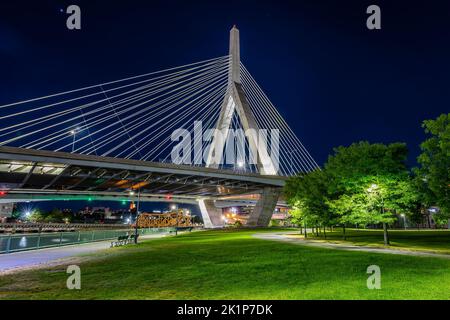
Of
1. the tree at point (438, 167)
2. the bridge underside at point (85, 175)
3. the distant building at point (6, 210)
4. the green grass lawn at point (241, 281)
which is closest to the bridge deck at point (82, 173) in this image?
the bridge underside at point (85, 175)

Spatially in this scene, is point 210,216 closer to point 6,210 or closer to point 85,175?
point 85,175

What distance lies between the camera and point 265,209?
58719 mm

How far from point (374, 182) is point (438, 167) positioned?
16.1 feet

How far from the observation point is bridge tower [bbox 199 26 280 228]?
46.4m

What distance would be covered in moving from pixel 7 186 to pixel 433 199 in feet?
197

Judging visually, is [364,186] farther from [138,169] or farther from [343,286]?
[138,169]

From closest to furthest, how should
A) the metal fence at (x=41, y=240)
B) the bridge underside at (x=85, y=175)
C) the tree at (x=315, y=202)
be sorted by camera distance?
the metal fence at (x=41, y=240)
the tree at (x=315, y=202)
the bridge underside at (x=85, y=175)

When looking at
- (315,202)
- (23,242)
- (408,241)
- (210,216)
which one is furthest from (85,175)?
(408,241)

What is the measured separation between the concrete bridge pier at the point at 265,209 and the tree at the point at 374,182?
112 ft

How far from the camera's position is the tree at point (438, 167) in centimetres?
1590

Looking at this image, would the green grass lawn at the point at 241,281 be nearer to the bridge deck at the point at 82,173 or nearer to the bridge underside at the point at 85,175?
the bridge underside at the point at 85,175

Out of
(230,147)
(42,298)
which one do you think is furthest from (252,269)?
(230,147)

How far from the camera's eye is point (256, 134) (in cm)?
4606

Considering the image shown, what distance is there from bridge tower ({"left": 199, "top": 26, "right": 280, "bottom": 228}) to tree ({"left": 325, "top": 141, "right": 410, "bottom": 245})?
22.7m
